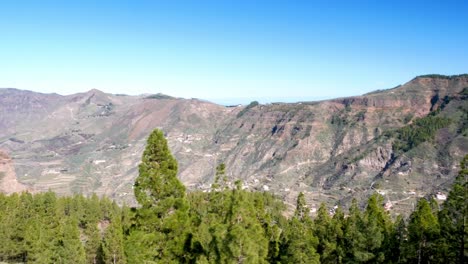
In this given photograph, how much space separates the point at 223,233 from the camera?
30.9 meters

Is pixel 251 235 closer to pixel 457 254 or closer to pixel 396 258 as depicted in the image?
pixel 457 254

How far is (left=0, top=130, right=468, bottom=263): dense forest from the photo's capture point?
3219cm

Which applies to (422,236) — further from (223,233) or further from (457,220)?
(223,233)

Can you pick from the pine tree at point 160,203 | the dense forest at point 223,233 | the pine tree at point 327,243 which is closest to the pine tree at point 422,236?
the dense forest at point 223,233

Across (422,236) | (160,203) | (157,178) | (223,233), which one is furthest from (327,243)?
(157,178)

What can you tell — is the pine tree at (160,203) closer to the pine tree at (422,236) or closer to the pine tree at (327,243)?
the pine tree at (327,243)

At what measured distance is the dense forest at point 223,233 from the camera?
32.2m

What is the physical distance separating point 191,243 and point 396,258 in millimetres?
36286

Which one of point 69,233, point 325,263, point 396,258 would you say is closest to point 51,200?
point 69,233

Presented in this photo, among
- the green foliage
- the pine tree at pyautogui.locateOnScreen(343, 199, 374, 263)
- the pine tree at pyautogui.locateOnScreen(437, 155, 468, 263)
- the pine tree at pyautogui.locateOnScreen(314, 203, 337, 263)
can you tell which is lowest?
the pine tree at pyautogui.locateOnScreen(314, 203, 337, 263)

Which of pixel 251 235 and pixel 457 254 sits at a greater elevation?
pixel 251 235

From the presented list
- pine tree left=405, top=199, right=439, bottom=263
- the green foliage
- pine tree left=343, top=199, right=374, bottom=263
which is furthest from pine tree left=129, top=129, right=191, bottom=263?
pine tree left=405, top=199, right=439, bottom=263

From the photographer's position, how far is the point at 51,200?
102m

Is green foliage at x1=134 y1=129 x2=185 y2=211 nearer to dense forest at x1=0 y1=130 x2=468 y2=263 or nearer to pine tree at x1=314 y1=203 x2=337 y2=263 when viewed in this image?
dense forest at x1=0 y1=130 x2=468 y2=263
